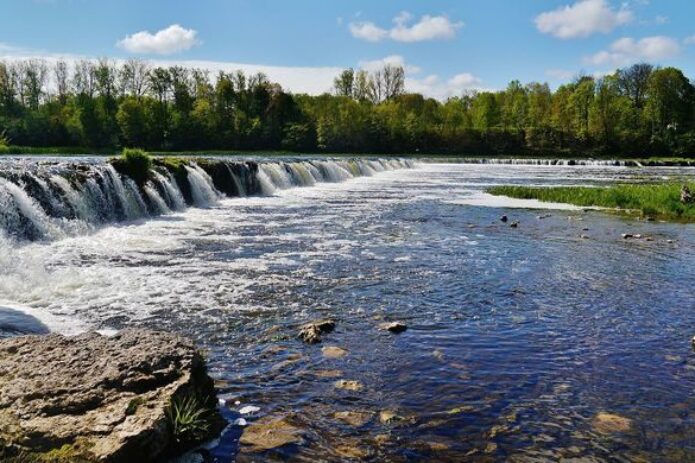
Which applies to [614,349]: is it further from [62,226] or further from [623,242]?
[62,226]

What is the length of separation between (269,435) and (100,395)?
1.71 m

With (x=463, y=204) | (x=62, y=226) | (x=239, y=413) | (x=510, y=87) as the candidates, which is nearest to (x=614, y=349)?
(x=239, y=413)

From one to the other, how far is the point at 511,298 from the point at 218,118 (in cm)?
10215

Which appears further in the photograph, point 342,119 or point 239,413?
point 342,119

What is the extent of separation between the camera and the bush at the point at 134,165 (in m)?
26.0

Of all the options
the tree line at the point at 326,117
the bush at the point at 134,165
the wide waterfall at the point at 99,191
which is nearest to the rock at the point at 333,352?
the wide waterfall at the point at 99,191

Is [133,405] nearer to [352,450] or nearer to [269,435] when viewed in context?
[269,435]

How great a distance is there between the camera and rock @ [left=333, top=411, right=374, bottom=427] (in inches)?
254

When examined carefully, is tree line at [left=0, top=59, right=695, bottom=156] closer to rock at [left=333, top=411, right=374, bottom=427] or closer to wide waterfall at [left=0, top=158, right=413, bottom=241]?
wide waterfall at [left=0, top=158, right=413, bottom=241]

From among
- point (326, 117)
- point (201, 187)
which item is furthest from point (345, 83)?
point (201, 187)

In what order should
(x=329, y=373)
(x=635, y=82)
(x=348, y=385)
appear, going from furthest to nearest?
(x=635, y=82)
(x=329, y=373)
(x=348, y=385)

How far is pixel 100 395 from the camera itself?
5.50 m

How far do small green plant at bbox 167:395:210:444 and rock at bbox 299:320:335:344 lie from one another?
3103 mm

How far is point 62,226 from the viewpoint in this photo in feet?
65.3
